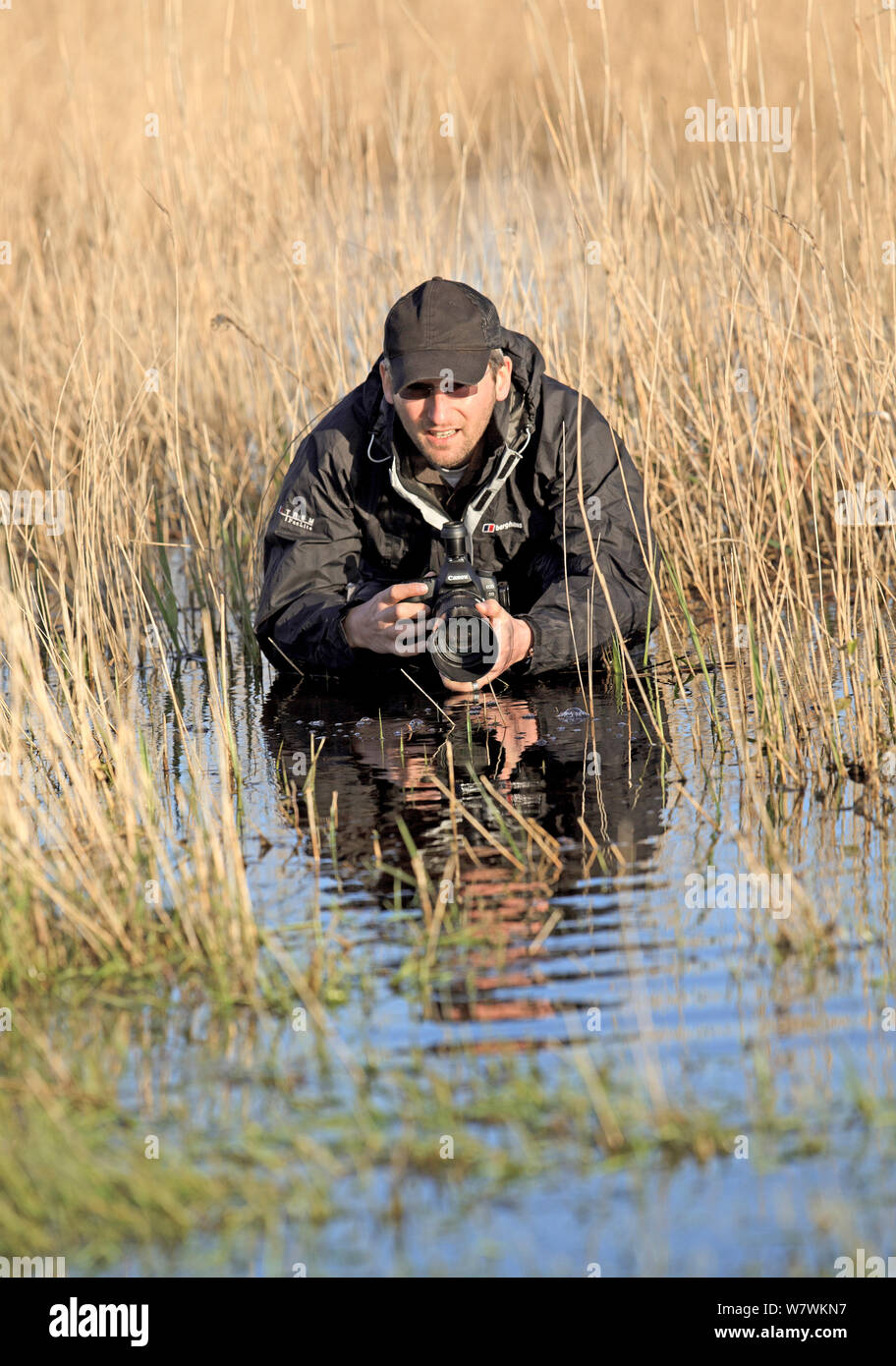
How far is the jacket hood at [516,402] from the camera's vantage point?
16.3ft

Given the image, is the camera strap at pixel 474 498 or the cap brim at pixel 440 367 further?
the camera strap at pixel 474 498

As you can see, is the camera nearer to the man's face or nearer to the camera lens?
the camera lens

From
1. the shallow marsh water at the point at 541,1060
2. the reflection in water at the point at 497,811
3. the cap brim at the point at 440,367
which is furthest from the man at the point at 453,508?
the shallow marsh water at the point at 541,1060

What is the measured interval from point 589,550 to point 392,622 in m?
0.66

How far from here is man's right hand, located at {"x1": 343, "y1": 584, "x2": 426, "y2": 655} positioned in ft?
15.2

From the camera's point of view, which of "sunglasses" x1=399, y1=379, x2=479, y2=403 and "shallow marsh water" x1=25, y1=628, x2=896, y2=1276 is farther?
"sunglasses" x1=399, y1=379, x2=479, y2=403

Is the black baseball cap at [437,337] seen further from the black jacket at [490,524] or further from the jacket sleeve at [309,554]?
the jacket sleeve at [309,554]

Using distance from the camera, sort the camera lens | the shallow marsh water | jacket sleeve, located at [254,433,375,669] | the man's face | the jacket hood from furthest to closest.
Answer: jacket sleeve, located at [254,433,375,669] → the jacket hood → the man's face → the camera lens → the shallow marsh water

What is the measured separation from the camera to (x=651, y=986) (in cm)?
292

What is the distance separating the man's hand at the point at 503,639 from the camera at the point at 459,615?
0.7 inches

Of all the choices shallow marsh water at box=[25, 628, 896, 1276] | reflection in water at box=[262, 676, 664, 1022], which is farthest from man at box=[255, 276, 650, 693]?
shallow marsh water at box=[25, 628, 896, 1276]

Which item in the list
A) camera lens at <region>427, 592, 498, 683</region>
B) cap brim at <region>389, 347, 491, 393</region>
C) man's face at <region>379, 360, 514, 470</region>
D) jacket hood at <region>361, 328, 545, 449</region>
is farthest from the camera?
jacket hood at <region>361, 328, 545, 449</region>

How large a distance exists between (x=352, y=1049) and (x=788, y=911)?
37.7 inches

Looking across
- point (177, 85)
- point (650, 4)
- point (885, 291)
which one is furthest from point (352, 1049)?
point (650, 4)
